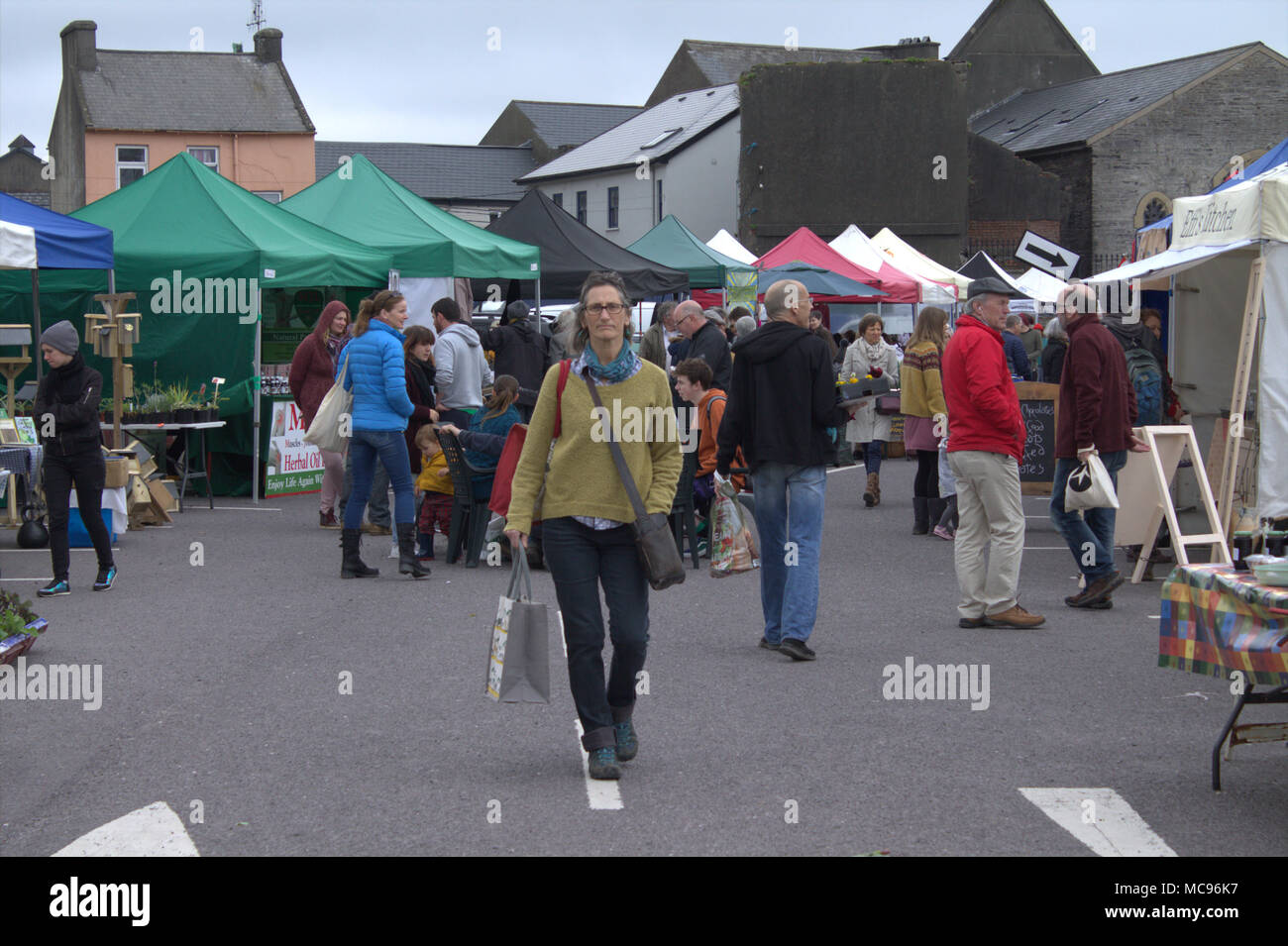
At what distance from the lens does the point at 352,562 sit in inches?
450

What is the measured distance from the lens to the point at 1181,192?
155 feet

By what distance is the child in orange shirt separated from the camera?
41.2 ft

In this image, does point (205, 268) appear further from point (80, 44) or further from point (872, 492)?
point (80, 44)

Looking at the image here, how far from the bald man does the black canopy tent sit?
7.69 metres

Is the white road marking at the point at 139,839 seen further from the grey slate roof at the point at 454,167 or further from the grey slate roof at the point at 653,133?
the grey slate roof at the point at 454,167

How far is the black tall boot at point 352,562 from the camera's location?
37.3 feet

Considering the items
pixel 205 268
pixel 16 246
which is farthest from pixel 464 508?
pixel 205 268

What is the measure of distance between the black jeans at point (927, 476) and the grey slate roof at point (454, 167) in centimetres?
5075

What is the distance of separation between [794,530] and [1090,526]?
2.78 metres

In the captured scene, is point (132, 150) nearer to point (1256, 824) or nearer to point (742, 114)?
point (742, 114)

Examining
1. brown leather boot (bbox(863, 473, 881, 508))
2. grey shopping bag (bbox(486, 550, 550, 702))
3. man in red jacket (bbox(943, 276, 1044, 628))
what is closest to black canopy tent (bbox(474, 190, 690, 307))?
brown leather boot (bbox(863, 473, 881, 508))

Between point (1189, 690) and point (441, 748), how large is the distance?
381 centimetres

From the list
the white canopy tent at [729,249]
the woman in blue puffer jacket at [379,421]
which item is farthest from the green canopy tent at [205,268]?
the white canopy tent at [729,249]

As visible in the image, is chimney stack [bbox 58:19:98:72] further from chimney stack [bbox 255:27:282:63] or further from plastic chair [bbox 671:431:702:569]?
plastic chair [bbox 671:431:702:569]
